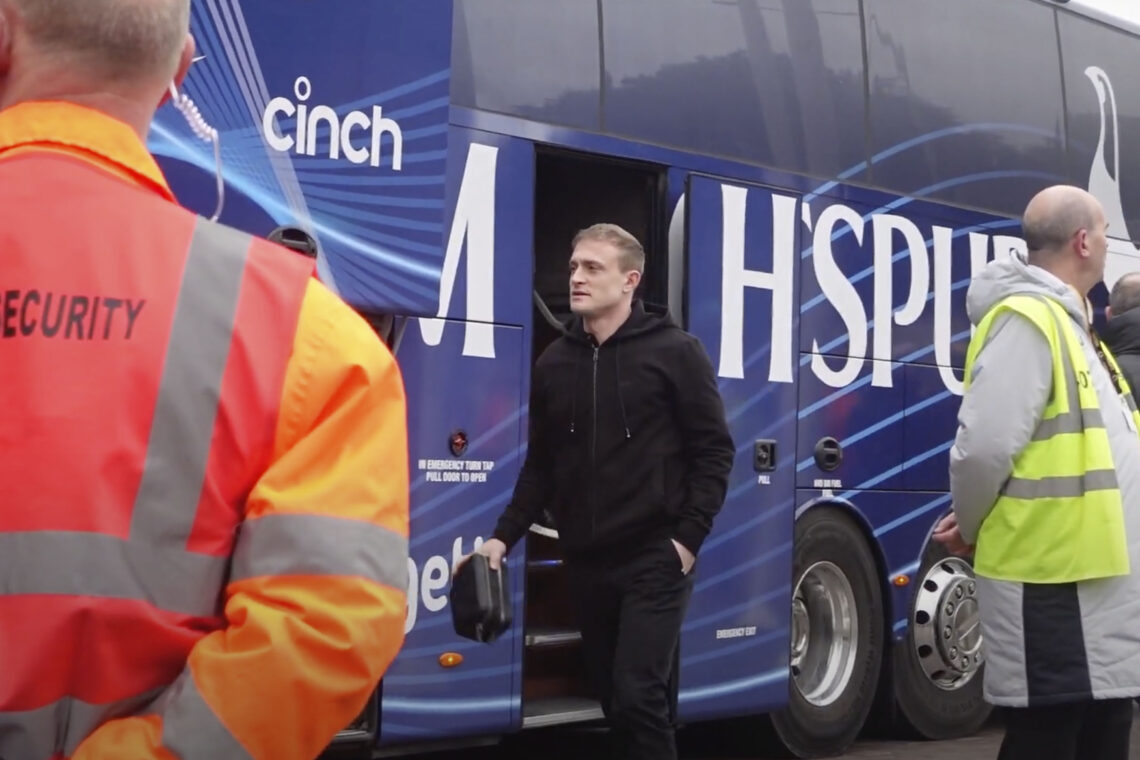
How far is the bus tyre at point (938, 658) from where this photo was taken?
9.18 m

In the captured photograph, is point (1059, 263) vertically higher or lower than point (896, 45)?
lower

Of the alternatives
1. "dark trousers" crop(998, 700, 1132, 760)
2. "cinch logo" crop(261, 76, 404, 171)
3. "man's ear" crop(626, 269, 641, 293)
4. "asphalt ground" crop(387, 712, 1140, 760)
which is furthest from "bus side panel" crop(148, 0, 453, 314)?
"asphalt ground" crop(387, 712, 1140, 760)

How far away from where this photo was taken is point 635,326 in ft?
19.1

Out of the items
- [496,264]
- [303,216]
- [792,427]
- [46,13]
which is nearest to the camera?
[46,13]

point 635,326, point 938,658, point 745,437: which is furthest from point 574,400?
point 938,658

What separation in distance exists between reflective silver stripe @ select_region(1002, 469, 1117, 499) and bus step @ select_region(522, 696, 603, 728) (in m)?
2.95

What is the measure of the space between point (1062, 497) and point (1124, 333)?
2.28 metres

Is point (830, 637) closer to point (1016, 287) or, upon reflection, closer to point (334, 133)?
point (334, 133)

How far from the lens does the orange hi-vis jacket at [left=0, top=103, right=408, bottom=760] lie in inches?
70.5

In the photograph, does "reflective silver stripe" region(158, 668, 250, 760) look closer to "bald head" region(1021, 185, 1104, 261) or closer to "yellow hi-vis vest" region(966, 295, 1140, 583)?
"yellow hi-vis vest" region(966, 295, 1140, 583)

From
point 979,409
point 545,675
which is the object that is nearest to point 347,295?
point 979,409

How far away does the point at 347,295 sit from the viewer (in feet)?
18.8

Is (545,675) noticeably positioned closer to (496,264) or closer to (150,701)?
(496,264)

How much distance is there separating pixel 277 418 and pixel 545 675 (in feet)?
19.7
